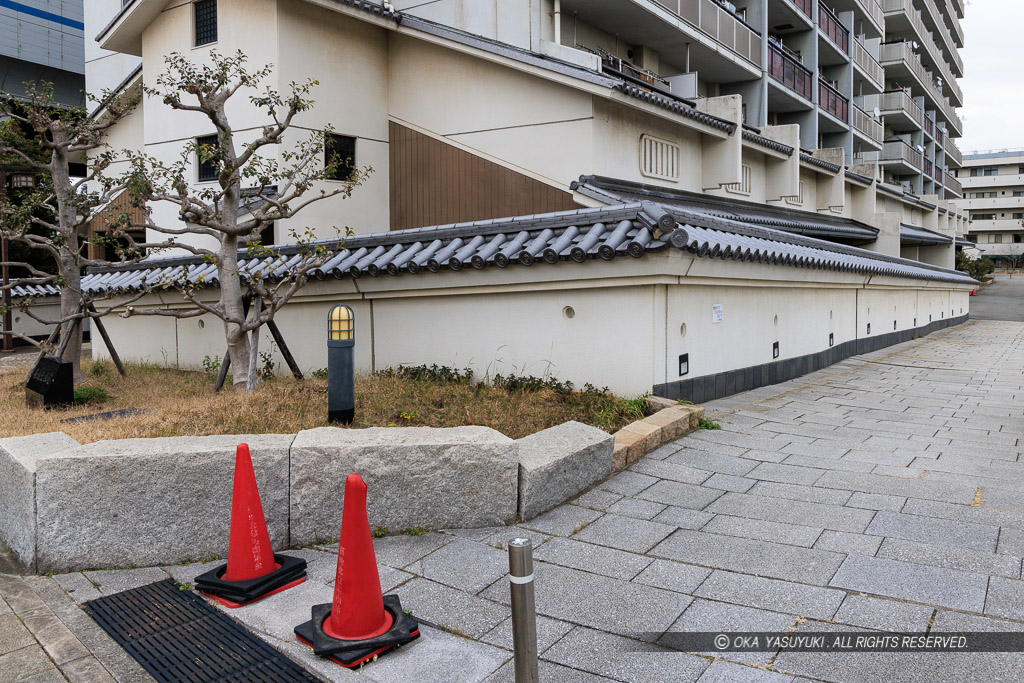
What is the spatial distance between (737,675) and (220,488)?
352 cm

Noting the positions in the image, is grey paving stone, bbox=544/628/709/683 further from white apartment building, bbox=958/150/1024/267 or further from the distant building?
white apartment building, bbox=958/150/1024/267

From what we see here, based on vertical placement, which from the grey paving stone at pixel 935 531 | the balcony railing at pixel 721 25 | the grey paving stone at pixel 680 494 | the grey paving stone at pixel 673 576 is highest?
the balcony railing at pixel 721 25

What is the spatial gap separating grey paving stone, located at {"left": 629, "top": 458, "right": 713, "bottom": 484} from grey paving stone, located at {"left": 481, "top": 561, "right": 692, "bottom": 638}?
205cm

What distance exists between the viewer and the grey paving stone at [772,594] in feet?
12.7

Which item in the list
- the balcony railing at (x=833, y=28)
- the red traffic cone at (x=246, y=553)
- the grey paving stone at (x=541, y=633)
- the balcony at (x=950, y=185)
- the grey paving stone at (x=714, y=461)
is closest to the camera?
the grey paving stone at (x=541, y=633)

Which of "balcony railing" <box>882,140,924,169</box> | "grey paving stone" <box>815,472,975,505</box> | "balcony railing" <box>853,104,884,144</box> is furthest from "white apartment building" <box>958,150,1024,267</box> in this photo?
"grey paving stone" <box>815,472,975,505</box>

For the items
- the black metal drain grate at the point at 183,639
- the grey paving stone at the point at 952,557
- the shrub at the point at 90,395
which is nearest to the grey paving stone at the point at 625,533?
the grey paving stone at the point at 952,557

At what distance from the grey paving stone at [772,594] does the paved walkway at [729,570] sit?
1 centimetres

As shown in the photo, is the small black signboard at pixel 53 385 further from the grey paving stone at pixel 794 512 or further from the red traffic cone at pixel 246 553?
the grey paving stone at pixel 794 512

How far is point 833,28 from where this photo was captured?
2827 cm

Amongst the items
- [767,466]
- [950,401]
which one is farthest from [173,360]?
[950,401]

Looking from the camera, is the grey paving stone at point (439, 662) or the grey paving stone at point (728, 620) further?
the grey paving stone at point (728, 620)

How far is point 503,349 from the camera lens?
9172mm

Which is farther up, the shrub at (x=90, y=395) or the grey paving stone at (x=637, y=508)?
the shrub at (x=90, y=395)
